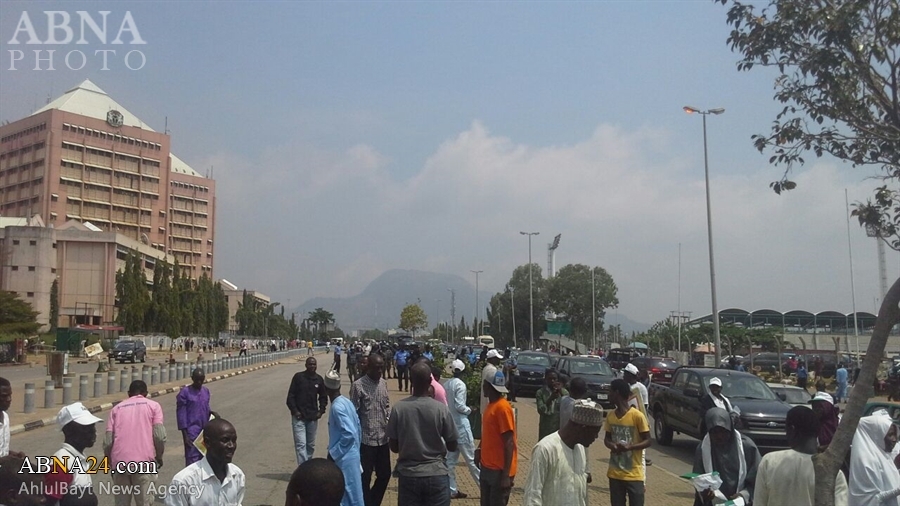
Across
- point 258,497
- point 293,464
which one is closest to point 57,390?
point 293,464

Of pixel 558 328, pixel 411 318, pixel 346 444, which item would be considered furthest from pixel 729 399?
pixel 411 318

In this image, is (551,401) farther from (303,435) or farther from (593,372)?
(593,372)

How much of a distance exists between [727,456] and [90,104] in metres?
120

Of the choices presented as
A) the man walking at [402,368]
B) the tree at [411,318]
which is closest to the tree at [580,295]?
the tree at [411,318]

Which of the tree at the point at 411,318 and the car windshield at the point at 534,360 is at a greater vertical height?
the tree at the point at 411,318

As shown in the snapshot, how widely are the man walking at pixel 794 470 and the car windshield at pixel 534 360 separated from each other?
25666mm

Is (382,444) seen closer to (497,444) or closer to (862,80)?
(497,444)

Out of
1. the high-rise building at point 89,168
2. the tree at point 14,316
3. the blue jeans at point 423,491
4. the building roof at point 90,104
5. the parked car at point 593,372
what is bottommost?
the parked car at point 593,372

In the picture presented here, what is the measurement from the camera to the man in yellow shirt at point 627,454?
23.5 feet

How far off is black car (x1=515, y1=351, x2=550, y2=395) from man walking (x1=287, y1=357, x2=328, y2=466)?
60.9ft

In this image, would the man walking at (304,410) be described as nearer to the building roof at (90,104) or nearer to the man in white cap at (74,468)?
the man in white cap at (74,468)

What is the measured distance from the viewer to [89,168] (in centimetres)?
10394

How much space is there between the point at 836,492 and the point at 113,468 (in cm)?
625

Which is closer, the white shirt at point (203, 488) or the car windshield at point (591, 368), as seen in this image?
the white shirt at point (203, 488)
